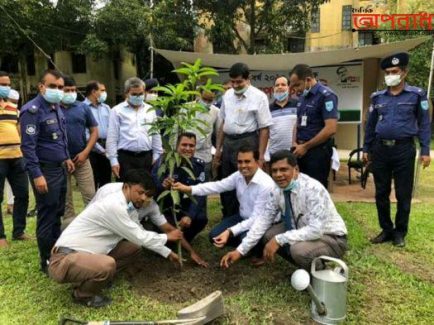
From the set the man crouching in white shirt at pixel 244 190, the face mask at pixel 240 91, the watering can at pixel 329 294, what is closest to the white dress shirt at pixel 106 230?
the man crouching in white shirt at pixel 244 190

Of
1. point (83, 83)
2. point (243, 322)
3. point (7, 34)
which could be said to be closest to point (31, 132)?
point (243, 322)

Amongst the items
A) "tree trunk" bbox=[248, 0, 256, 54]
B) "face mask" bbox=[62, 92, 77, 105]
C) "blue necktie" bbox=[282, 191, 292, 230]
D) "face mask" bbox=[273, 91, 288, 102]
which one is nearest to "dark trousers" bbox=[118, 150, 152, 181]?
"face mask" bbox=[62, 92, 77, 105]

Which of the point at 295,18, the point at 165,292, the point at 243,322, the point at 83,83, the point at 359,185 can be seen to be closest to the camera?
the point at 243,322

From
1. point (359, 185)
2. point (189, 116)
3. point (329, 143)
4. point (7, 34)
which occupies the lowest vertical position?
point (359, 185)

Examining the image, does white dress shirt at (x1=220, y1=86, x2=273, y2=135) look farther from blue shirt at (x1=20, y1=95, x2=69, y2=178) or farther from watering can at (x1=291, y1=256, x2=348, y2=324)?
watering can at (x1=291, y1=256, x2=348, y2=324)

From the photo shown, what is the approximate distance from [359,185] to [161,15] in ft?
35.3

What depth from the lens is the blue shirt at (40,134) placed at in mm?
3018

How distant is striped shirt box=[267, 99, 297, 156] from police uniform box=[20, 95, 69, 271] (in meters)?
2.52

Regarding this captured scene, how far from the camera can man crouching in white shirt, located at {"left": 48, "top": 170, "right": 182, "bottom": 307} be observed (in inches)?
105

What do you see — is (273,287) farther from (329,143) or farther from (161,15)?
(161,15)

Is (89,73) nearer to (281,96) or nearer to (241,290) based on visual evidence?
(281,96)

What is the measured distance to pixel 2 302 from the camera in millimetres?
2910

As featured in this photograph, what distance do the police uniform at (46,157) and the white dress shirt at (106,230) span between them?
0.52 meters

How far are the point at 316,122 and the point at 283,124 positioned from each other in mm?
1084
